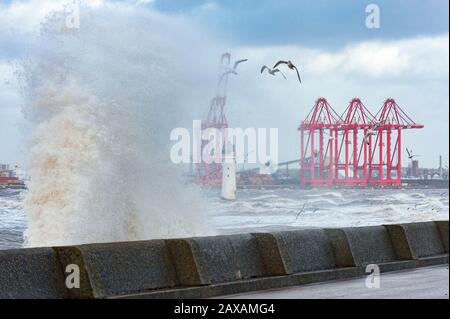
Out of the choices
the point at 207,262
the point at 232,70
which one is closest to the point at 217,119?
the point at 232,70

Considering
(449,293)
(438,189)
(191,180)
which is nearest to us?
(449,293)

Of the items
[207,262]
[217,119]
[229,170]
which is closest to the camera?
[207,262]

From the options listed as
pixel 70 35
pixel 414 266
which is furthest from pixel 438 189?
pixel 70 35

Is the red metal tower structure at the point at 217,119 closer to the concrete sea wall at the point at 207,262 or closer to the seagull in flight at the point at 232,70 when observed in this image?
the seagull in flight at the point at 232,70

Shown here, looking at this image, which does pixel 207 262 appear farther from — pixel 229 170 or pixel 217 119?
pixel 217 119

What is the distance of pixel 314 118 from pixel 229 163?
141 cm

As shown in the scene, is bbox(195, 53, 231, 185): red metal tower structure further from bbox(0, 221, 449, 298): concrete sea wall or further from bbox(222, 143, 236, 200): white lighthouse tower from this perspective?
bbox(0, 221, 449, 298): concrete sea wall

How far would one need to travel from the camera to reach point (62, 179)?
68.2ft

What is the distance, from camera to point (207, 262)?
12375mm

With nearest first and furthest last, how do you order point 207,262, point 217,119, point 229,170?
point 207,262, point 229,170, point 217,119

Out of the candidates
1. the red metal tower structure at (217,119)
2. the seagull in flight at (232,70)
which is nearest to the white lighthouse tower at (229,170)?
the red metal tower structure at (217,119)

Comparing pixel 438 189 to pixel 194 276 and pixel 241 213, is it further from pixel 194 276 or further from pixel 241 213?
pixel 194 276

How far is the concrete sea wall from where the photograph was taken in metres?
10.5

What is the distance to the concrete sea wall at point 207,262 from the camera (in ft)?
34.4
